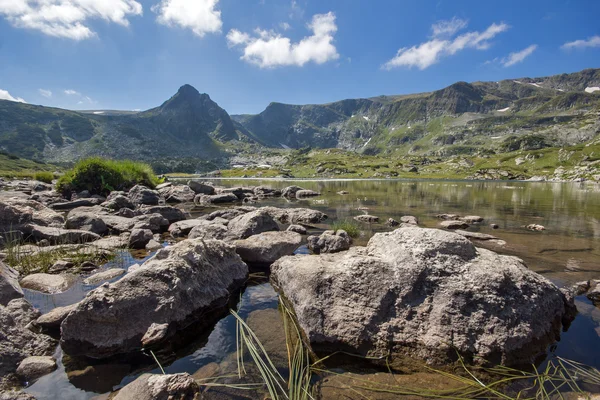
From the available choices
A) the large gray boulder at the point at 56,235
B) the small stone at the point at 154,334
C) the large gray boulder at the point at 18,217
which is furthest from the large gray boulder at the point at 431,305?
the large gray boulder at the point at 18,217

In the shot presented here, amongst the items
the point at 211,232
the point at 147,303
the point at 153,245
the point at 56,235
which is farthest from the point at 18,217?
the point at 147,303

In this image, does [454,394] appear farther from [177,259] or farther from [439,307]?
[177,259]

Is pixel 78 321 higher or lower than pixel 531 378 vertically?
higher

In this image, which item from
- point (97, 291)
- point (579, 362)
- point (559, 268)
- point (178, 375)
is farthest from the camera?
point (559, 268)

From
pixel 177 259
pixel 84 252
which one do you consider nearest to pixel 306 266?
pixel 177 259

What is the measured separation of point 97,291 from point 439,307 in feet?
30.6

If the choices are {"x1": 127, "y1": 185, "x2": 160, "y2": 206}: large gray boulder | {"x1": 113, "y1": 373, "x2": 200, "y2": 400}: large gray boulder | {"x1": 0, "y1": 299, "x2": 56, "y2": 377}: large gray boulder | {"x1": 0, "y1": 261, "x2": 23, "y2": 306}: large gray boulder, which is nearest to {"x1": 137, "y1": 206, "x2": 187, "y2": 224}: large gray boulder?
{"x1": 127, "y1": 185, "x2": 160, "y2": 206}: large gray boulder

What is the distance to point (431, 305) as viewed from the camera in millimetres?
7559

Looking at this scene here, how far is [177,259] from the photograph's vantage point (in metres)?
9.66

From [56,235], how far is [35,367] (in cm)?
1438

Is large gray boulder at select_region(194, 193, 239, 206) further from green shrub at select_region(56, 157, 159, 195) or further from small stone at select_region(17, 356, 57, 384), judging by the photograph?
small stone at select_region(17, 356, 57, 384)

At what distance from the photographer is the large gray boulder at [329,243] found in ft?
56.9

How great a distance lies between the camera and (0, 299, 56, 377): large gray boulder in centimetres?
647

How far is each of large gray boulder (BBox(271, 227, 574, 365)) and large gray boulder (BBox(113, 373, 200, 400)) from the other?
10.7 feet
